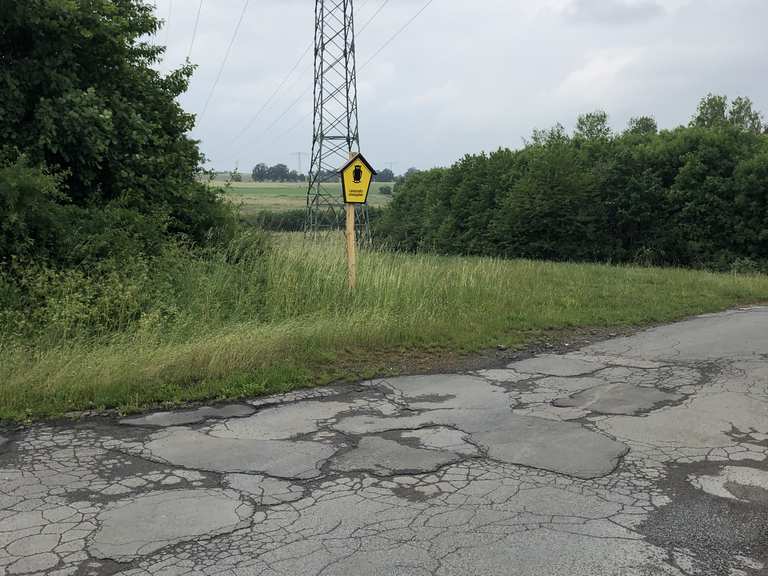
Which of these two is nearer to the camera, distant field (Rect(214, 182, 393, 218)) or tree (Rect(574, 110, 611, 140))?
distant field (Rect(214, 182, 393, 218))

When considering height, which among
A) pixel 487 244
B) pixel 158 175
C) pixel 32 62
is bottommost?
pixel 487 244

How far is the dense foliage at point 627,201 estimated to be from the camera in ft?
104

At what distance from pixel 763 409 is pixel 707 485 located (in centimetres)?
219

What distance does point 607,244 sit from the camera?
37.2 metres

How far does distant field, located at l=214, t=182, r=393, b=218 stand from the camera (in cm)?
1551

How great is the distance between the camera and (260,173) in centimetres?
4934

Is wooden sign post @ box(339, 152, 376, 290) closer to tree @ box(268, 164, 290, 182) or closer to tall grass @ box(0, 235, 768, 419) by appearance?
tall grass @ box(0, 235, 768, 419)

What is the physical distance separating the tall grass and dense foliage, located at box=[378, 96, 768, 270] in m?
16.7

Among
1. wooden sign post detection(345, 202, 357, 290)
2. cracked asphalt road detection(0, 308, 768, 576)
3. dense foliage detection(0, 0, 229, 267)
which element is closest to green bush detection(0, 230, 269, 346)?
dense foliage detection(0, 0, 229, 267)

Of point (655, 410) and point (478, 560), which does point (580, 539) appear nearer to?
point (478, 560)

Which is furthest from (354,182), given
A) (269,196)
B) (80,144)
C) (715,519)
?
(269,196)

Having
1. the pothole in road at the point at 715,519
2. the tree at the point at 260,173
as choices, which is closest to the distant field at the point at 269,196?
the tree at the point at 260,173

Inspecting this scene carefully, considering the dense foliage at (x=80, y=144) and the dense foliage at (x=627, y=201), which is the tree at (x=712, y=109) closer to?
the dense foliage at (x=627, y=201)

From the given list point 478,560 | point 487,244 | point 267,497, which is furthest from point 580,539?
point 487,244
